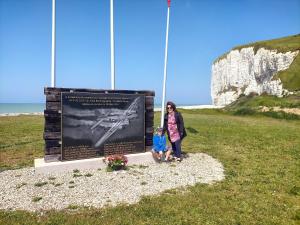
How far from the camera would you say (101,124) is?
13.1 meters

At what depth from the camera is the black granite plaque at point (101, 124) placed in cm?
1237

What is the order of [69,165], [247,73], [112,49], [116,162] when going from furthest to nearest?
[247,73], [112,49], [116,162], [69,165]

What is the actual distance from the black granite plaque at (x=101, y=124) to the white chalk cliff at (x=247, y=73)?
6852cm

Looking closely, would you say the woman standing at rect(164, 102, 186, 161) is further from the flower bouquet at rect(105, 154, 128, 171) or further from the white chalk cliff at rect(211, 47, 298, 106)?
the white chalk cliff at rect(211, 47, 298, 106)

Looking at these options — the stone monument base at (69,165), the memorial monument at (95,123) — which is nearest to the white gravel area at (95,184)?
the stone monument base at (69,165)

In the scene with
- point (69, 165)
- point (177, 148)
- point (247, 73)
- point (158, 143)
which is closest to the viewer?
point (69, 165)

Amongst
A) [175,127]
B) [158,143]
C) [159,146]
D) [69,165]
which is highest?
[175,127]

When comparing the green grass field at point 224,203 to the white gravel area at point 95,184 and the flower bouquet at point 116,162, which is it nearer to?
the white gravel area at point 95,184

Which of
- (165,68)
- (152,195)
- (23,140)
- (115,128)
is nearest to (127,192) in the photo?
(152,195)

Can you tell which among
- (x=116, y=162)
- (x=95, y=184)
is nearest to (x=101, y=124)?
(x=116, y=162)

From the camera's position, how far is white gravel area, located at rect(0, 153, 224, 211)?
29.1 feet

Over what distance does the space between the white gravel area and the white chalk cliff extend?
69365 millimetres

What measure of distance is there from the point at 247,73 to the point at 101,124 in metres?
102

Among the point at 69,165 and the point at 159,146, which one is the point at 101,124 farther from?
the point at 159,146
